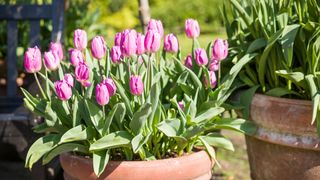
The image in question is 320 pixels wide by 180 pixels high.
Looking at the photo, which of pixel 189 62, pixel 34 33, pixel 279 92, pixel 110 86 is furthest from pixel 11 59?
pixel 279 92

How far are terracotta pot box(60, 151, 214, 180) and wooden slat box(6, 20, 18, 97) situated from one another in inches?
58.8

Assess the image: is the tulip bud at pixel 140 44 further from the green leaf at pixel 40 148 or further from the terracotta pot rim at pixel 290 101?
the terracotta pot rim at pixel 290 101

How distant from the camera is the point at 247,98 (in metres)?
2.03

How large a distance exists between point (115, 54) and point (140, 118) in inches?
10.9

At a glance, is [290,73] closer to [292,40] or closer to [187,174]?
[292,40]

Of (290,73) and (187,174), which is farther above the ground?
(290,73)

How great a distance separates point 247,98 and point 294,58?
0.78ft

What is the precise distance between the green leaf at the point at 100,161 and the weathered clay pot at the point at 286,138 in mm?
603

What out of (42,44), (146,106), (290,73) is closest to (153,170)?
(146,106)

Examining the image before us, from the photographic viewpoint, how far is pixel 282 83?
6.76 feet

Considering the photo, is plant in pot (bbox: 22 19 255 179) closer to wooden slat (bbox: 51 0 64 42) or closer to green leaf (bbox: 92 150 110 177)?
green leaf (bbox: 92 150 110 177)

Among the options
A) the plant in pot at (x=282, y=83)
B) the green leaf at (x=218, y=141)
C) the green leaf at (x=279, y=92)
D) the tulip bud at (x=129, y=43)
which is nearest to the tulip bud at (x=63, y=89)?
the tulip bud at (x=129, y=43)

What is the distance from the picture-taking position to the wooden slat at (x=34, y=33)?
3.37 meters

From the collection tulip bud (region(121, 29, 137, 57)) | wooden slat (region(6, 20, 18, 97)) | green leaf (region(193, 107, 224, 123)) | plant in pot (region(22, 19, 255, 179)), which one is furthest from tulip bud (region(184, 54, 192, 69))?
wooden slat (region(6, 20, 18, 97))
